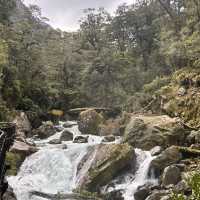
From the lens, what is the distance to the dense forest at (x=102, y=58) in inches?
1449

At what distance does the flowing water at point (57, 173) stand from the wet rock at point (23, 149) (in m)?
0.31

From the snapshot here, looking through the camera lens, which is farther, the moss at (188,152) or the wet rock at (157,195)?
the moss at (188,152)

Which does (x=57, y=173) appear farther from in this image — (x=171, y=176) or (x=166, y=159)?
(x=171, y=176)

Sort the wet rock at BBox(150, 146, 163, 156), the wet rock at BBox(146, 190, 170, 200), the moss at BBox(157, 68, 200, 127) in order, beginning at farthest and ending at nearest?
A: 1. the moss at BBox(157, 68, 200, 127)
2. the wet rock at BBox(150, 146, 163, 156)
3. the wet rock at BBox(146, 190, 170, 200)

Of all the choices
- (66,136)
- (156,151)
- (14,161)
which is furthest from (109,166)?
(66,136)

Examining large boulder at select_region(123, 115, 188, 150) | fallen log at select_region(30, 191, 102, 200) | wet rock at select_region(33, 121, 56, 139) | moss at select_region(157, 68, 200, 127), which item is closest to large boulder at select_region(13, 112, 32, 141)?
wet rock at select_region(33, 121, 56, 139)

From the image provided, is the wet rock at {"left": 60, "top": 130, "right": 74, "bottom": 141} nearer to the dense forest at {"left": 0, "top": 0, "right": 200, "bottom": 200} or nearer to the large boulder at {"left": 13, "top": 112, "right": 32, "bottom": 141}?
the dense forest at {"left": 0, "top": 0, "right": 200, "bottom": 200}

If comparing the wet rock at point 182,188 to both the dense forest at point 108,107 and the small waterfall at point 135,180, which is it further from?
the small waterfall at point 135,180

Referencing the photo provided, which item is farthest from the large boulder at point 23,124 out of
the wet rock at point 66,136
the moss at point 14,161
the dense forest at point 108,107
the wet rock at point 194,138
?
the wet rock at point 194,138

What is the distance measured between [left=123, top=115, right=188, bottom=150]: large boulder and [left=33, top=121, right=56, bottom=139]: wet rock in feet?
28.8

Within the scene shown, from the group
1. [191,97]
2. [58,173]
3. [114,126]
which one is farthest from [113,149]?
[114,126]

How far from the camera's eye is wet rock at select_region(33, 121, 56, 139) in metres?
33.0

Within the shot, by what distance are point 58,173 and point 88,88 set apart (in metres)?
21.2

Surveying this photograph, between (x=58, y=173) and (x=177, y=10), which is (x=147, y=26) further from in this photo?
(x=58, y=173)
